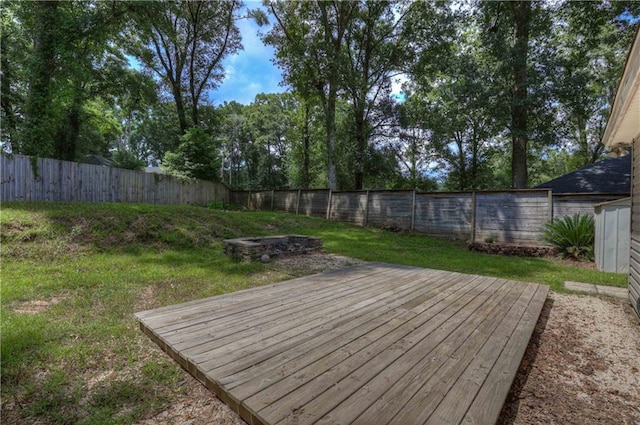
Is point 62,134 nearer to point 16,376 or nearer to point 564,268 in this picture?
point 16,376

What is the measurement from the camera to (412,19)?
47.7 feet

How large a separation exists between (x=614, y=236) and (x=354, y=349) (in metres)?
5.97

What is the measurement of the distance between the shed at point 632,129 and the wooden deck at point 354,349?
1325 millimetres

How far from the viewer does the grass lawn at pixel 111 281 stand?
71.4 inches

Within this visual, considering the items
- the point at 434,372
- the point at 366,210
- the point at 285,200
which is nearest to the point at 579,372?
the point at 434,372

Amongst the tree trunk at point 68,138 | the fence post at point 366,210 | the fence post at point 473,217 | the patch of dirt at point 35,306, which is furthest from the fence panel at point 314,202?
the tree trunk at point 68,138

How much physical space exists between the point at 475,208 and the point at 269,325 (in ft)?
26.8

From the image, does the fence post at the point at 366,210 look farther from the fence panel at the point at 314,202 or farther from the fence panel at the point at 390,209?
the fence panel at the point at 314,202

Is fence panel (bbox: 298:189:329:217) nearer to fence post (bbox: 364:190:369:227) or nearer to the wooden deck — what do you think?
fence post (bbox: 364:190:369:227)

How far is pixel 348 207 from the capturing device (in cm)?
1207

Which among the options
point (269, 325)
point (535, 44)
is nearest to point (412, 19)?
point (535, 44)

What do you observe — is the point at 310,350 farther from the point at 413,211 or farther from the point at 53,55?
the point at 53,55

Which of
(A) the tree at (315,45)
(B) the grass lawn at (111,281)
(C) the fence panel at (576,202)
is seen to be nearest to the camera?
(B) the grass lawn at (111,281)

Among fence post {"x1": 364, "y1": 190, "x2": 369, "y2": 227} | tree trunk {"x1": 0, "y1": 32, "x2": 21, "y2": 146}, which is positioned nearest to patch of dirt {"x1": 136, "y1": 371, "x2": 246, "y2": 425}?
fence post {"x1": 364, "y1": 190, "x2": 369, "y2": 227}
